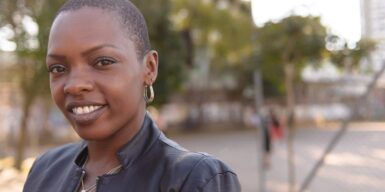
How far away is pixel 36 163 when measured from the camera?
1.67m

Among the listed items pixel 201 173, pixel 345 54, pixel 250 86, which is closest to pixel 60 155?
pixel 201 173

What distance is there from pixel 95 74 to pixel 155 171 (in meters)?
0.28

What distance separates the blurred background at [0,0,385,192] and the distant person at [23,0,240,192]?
2041 mm

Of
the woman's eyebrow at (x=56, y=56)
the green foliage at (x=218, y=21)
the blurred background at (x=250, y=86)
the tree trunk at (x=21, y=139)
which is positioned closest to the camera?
the woman's eyebrow at (x=56, y=56)

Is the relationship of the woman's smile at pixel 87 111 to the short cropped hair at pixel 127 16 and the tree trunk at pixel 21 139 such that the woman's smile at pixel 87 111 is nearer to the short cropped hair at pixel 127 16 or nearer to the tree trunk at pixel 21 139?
the short cropped hair at pixel 127 16

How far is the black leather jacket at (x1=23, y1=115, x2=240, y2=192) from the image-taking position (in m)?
1.21

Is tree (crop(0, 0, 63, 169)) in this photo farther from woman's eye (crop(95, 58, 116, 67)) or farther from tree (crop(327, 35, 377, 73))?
woman's eye (crop(95, 58, 116, 67))

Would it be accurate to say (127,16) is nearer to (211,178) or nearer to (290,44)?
(211,178)

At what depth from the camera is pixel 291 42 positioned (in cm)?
777

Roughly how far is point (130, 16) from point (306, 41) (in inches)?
252

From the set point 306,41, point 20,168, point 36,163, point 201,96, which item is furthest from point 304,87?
point 36,163

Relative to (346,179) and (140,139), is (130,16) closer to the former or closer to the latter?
(140,139)

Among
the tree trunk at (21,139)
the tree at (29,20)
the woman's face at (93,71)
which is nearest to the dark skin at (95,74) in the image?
the woman's face at (93,71)

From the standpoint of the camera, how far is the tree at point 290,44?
7.41 m
